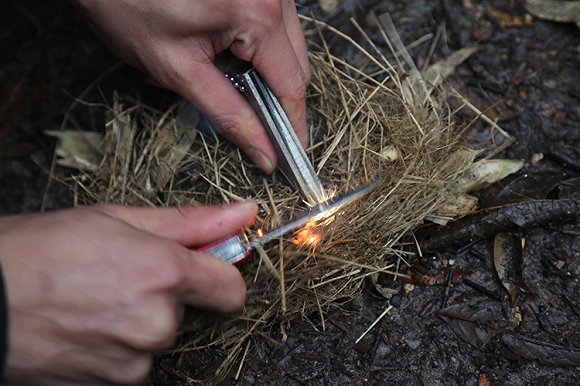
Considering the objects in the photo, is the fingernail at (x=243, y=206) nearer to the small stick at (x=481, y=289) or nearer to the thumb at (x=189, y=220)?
the thumb at (x=189, y=220)

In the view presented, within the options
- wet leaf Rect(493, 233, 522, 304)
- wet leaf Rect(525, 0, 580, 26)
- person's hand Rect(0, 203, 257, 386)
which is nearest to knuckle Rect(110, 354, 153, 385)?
person's hand Rect(0, 203, 257, 386)

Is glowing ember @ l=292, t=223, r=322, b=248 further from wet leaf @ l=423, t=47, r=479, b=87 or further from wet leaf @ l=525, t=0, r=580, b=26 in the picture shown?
wet leaf @ l=525, t=0, r=580, b=26

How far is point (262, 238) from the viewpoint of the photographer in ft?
5.95

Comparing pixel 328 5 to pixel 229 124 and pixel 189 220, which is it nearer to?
pixel 229 124

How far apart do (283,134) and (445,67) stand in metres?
0.74

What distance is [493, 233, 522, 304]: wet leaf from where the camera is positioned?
6.36ft

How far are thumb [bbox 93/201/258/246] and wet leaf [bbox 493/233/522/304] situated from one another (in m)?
0.82

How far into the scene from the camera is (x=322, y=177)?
2.02 meters

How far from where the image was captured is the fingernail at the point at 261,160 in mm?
1967

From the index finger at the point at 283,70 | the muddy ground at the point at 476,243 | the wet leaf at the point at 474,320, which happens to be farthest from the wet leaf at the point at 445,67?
the wet leaf at the point at 474,320

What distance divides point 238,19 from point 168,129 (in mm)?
531

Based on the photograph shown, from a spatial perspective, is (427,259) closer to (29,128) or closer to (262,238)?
(262,238)

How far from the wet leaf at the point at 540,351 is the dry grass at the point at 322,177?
1.33ft

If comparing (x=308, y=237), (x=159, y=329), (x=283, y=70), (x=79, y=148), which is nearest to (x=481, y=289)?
(x=308, y=237)
